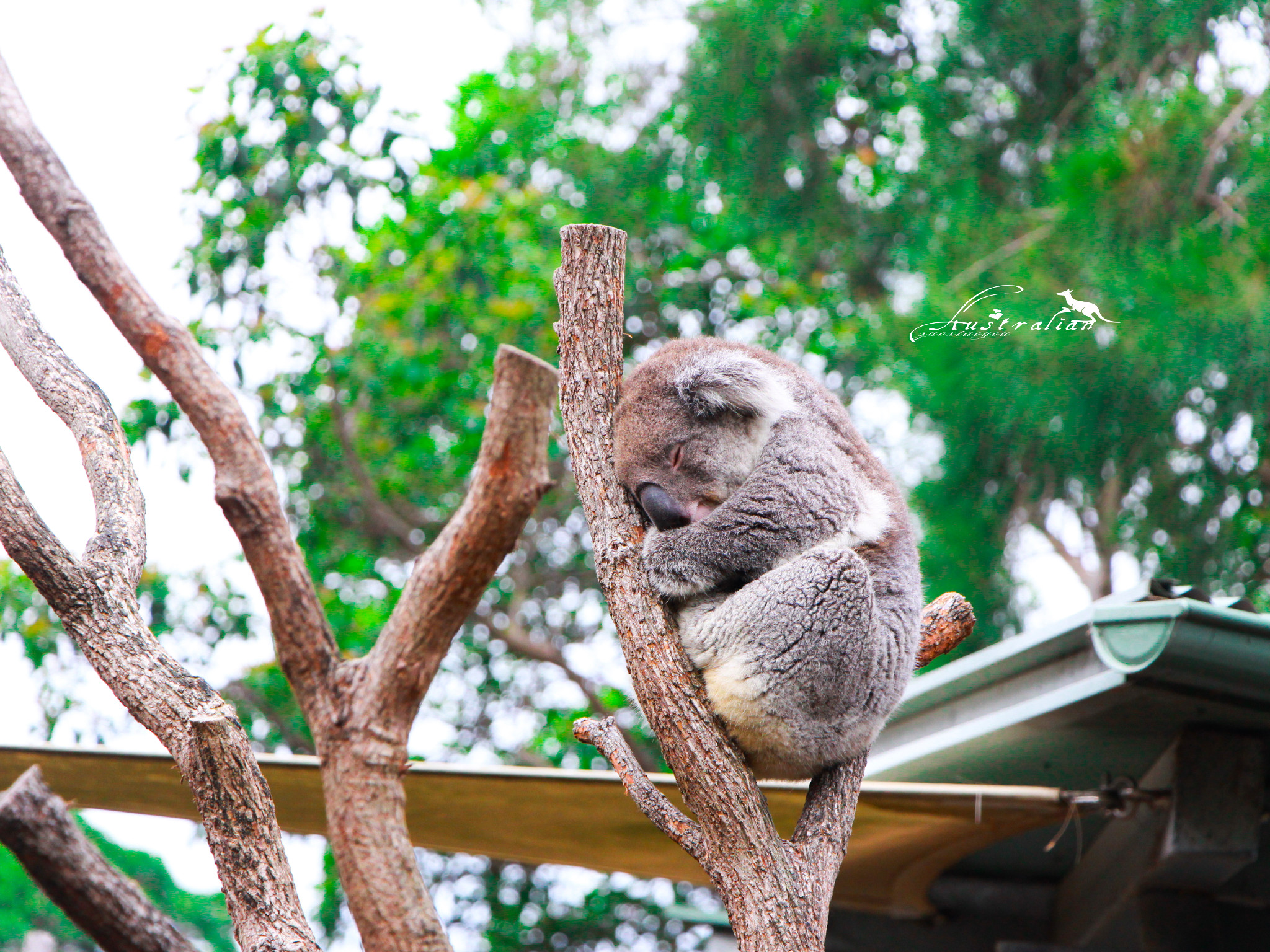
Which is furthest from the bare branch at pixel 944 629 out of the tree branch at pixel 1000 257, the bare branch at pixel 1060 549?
the bare branch at pixel 1060 549

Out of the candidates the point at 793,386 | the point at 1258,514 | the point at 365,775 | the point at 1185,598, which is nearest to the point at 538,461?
the point at 793,386

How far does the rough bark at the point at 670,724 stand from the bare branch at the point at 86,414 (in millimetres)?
910

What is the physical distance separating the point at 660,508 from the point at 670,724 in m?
0.50

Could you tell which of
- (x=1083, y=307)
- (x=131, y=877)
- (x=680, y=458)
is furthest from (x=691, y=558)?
(x=131, y=877)

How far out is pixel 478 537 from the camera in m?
2.40

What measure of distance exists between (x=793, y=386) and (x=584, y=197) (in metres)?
6.28

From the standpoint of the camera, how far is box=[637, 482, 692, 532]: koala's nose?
7.25 feet

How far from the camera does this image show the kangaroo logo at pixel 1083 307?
5738 mm

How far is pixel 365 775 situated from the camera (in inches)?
95.7

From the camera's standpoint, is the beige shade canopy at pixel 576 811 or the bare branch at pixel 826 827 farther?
the beige shade canopy at pixel 576 811

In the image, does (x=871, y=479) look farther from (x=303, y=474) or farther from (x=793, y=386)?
(x=303, y=474)

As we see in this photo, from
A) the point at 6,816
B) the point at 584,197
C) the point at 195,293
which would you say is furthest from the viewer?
the point at 584,197

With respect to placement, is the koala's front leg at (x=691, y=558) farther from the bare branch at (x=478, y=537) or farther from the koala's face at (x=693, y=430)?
the bare branch at (x=478, y=537)

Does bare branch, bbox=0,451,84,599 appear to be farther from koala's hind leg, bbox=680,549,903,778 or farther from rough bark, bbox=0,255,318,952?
koala's hind leg, bbox=680,549,903,778
